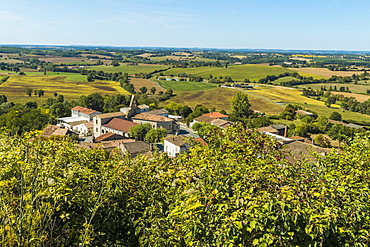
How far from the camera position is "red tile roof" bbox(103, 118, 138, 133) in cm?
6056

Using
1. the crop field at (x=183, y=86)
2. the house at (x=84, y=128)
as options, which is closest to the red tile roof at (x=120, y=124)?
the house at (x=84, y=128)

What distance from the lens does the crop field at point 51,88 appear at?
107375mm

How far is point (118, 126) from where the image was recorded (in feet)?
202

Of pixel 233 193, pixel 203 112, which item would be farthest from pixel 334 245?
pixel 203 112

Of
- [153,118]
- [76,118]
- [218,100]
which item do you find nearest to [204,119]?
[153,118]

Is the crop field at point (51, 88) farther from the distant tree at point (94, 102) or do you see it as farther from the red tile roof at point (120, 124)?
the red tile roof at point (120, 124)

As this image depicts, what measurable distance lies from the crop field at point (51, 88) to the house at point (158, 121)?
51666 millimetres

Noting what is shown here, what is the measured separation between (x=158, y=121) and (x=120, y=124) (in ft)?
26.6

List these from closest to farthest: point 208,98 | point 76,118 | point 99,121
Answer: point 99,121
point 76,118
point 208,98

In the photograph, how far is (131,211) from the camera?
326 inches

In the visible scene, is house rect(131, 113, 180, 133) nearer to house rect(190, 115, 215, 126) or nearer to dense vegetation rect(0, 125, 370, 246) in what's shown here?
house rect(190, 115, 215, 126)

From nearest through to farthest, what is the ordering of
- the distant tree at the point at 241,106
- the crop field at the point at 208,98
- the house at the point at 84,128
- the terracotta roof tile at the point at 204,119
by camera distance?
the house at the point at 84,128, the terracotta roof tile at the point at 204,119, the distant tree at the point at 241,106, the crop field at the point at 208,98

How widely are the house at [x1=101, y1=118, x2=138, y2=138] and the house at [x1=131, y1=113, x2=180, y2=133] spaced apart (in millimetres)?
3555

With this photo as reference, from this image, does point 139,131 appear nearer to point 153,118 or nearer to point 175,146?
point 153,118
